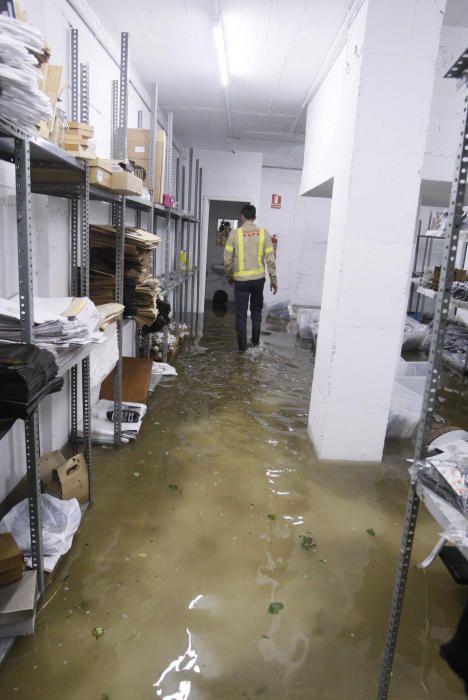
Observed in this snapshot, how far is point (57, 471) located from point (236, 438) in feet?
4.68

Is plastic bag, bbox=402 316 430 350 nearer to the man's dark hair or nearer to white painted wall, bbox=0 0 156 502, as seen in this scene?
the man's dark hair

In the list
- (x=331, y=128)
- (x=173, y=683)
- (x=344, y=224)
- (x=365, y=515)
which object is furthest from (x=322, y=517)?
(x=331, y=128)

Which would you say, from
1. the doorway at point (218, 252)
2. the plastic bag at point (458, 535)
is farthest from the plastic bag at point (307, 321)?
the plastic bag at point (458, 535)

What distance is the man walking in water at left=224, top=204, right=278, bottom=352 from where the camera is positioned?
564 cm

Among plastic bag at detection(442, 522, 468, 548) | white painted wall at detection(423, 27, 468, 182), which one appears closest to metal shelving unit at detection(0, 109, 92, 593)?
plastic bag at detection(442, 522, 468, 548)

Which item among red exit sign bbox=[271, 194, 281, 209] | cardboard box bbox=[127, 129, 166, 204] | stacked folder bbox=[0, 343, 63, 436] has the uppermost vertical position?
red exit sign bbox=[271, 194, 281, 209]

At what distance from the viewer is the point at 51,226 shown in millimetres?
2652

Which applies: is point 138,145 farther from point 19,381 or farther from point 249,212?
point 19,381

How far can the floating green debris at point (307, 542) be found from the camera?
2270 mm

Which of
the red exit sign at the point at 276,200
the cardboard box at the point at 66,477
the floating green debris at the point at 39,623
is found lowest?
the floating green debris at the point at 39,623

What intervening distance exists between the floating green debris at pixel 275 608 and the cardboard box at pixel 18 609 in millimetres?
855

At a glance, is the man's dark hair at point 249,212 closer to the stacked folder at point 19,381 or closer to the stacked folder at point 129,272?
the stacked folder at point 129,272

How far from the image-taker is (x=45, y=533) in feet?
6.67

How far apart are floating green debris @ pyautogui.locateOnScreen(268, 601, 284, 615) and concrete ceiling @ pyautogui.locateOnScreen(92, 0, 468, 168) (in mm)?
3261
